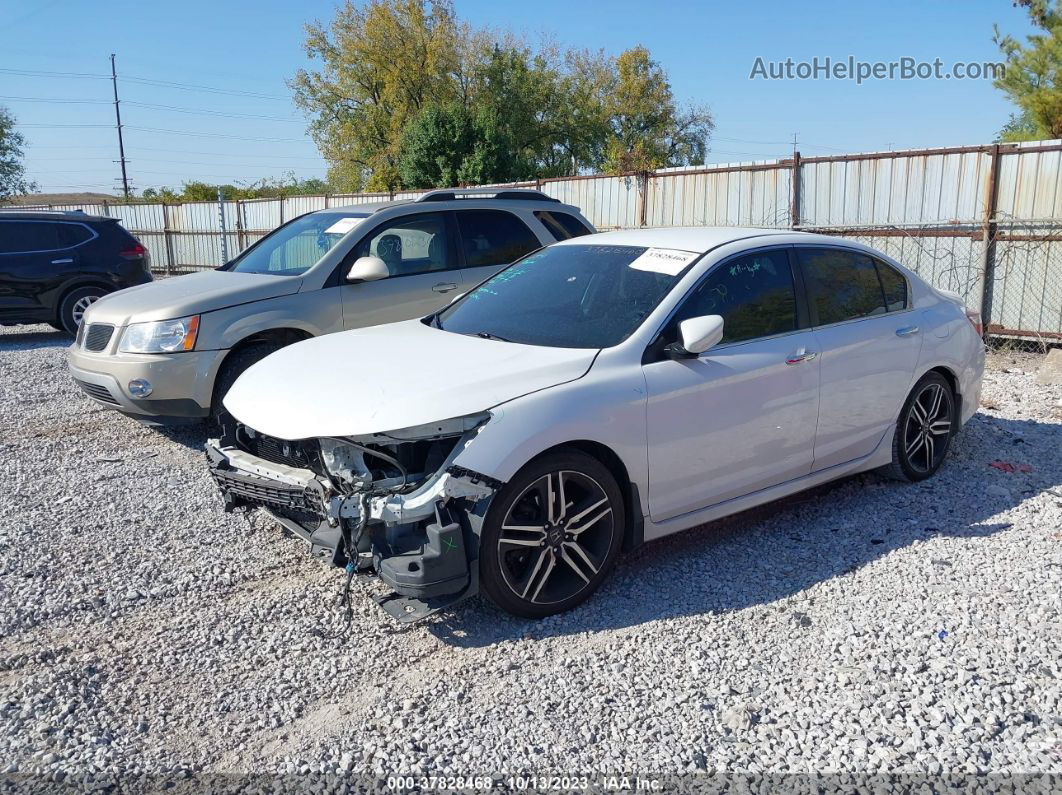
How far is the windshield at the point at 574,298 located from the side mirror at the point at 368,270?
1632 millimetres

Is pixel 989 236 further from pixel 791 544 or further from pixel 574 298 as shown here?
pixel 574 298

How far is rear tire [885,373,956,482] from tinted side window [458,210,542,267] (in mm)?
3647

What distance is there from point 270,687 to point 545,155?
5313 cm

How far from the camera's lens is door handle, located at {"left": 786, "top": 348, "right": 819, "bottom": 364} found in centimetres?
462

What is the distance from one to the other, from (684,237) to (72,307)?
396 inches

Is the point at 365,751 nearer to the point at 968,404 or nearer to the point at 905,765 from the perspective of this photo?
the point at 905,765

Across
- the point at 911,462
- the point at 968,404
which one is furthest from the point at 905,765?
the point at 968,404

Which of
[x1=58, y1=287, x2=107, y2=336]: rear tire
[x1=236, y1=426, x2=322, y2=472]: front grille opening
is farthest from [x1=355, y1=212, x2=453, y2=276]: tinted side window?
[x1=58, y1=287, x2=107, y2=336]: rear tire

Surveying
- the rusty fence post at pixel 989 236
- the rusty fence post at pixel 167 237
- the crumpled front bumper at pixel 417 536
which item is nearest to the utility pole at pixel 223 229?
the rusty fence post at pixel 167 237

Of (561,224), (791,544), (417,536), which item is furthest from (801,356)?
(561,224)

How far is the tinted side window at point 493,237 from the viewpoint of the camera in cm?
765

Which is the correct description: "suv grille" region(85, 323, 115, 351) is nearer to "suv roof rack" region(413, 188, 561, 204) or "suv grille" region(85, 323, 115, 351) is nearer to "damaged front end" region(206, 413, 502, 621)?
"suv roof rack" region(413, 188, 561, 204)

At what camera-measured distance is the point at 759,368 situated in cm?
448

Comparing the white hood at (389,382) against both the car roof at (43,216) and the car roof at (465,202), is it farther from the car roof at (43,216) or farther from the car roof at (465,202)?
the car roof at (43,216)
